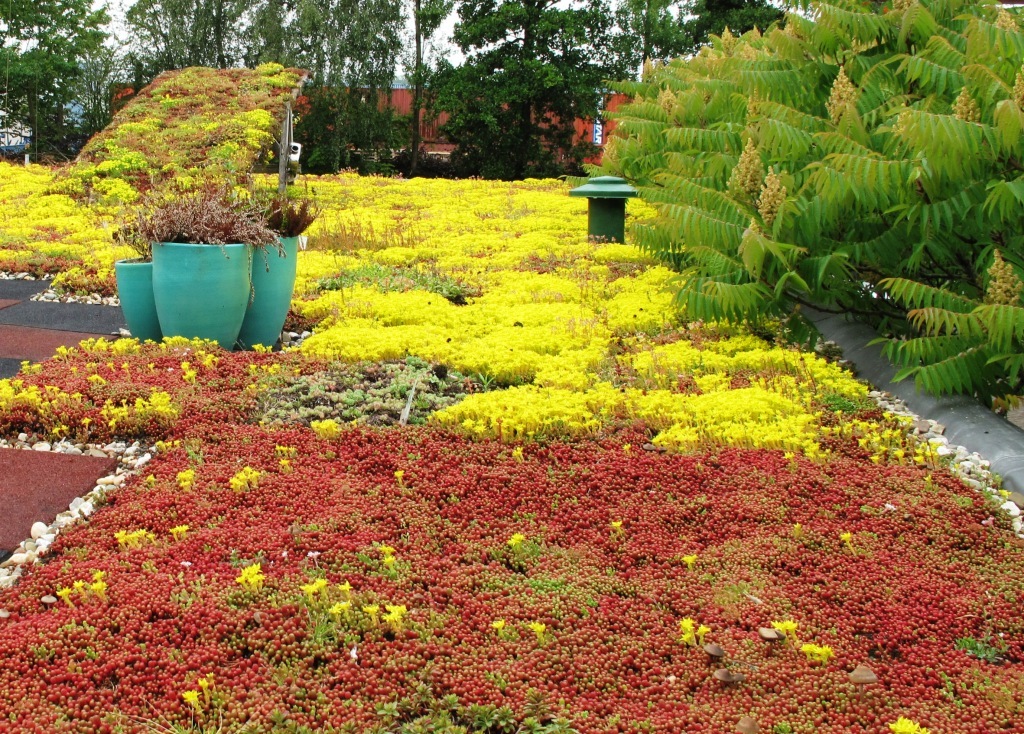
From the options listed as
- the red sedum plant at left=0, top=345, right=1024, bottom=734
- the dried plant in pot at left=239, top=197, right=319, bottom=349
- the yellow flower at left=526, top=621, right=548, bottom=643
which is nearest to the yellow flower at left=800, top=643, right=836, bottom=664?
the red sedum plant at left=0, top=345, right=1024, bottom=734

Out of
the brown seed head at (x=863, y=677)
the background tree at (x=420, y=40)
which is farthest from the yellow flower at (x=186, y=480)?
the background tree at (x=420, y=40)

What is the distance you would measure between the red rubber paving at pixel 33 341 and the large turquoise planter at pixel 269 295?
1.35 m

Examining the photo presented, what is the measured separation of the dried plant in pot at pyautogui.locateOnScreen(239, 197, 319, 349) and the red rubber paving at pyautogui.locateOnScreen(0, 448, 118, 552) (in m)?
2.36

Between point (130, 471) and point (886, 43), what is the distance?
595 cm

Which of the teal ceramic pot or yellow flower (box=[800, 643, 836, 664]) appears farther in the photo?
the teal ceramic pot

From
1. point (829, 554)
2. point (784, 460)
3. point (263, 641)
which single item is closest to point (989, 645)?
point (829, 554)

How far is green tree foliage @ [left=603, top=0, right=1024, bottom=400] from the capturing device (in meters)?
4.83

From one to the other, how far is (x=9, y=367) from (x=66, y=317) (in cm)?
174

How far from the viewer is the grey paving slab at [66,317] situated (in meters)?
7.68

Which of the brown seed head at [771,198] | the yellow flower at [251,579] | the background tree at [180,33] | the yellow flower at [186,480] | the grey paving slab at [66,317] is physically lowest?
the yellow flower at [251,579]

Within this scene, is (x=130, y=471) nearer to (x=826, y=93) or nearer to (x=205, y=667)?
(x=205, y=667)

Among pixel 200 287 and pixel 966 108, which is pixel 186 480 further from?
pixel 966 108

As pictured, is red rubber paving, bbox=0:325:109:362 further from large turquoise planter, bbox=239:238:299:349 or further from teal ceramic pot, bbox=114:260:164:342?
large turquoise planter, bbox=239:238:299:349

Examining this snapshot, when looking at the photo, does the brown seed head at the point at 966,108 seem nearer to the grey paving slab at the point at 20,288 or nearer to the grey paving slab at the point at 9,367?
the grey paving slab at the point at 9,367
